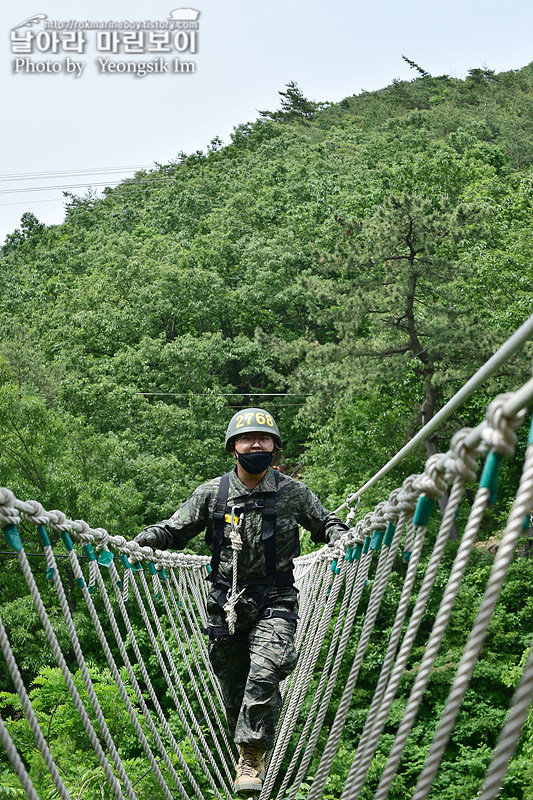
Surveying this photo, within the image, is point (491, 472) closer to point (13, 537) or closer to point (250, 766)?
point (13, 537)

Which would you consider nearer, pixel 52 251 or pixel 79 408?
pixel 79 408

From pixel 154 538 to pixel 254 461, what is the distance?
39 centimetres

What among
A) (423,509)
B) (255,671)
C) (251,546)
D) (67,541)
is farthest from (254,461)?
(423,509)

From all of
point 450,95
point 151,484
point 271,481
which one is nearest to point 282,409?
point 151,484

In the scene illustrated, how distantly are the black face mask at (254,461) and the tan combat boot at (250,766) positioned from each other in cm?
78

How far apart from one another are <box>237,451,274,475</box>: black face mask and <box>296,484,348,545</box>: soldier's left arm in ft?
0.50

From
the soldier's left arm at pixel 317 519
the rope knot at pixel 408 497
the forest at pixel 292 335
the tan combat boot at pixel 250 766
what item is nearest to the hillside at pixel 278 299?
the forest at pixel 292 335

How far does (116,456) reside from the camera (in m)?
14.7

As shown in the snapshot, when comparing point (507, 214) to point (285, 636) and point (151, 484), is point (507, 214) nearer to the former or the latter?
point (151, 484)

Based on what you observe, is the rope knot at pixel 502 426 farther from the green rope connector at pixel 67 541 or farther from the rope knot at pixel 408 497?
the green rope connector at pixel 67 541

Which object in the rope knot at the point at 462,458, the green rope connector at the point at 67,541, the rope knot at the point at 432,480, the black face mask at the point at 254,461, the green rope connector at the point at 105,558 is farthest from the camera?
the black face mask at the point at 254,461

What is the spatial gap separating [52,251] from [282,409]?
1279cm

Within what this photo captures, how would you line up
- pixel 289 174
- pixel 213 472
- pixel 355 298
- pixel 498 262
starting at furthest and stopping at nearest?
pixel 289 174, pixel 213 472, pixel 498 262, pixel 355 298

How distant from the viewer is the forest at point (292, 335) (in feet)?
35.4
